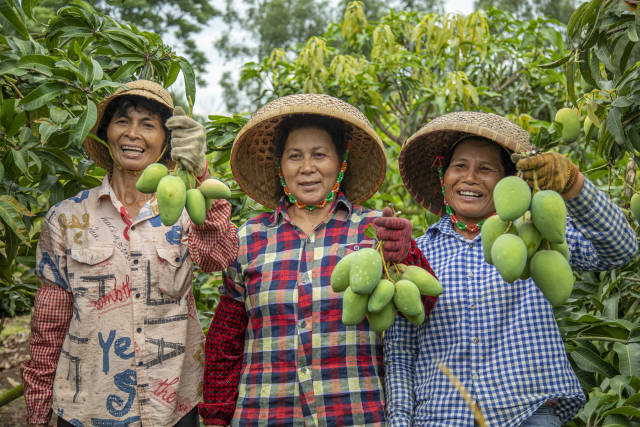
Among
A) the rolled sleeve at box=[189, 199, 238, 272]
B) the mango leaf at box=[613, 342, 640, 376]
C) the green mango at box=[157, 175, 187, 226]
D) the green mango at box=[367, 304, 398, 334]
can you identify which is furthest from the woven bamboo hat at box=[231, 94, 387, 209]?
the mango leaf at box=[613, 342, 640, 376]

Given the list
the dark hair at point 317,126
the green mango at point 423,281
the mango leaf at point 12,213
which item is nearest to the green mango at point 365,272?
the green mango at point 423,281

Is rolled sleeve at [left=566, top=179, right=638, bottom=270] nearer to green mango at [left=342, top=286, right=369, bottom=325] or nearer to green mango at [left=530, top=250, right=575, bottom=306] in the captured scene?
green mango at [left=530, top=250, right=575, bottom=306]

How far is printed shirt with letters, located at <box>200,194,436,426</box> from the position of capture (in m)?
1.46

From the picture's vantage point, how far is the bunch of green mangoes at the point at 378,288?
1.18m

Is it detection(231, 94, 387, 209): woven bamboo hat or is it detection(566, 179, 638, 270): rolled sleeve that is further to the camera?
detection(231, 94, 387, 209): woven bamboo hat

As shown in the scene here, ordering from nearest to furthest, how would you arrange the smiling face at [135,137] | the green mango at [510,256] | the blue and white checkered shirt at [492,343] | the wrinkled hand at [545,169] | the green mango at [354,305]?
the green mango at [510,256] < the wrinkled hand at [545,169] < the green mango at [354,305] < the blue and white checkered shirt at [492,343] < the smiling face at [135,137]

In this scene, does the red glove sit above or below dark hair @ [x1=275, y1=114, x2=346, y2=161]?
below

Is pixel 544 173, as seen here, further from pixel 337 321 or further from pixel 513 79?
pixel 513 79

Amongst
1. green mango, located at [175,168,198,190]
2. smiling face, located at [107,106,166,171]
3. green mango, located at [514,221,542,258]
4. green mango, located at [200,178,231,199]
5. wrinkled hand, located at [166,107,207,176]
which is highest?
smiling face, located at [107,106,166,171]

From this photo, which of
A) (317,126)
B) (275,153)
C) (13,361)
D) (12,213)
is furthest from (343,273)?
(13,361)

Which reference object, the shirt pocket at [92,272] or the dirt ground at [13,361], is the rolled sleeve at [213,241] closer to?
the shirt pocket at [92,272]

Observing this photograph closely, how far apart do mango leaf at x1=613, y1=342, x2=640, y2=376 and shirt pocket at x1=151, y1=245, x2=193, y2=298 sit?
1196mm

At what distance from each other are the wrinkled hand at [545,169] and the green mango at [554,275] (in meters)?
0.15

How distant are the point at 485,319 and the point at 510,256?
1.43ft
